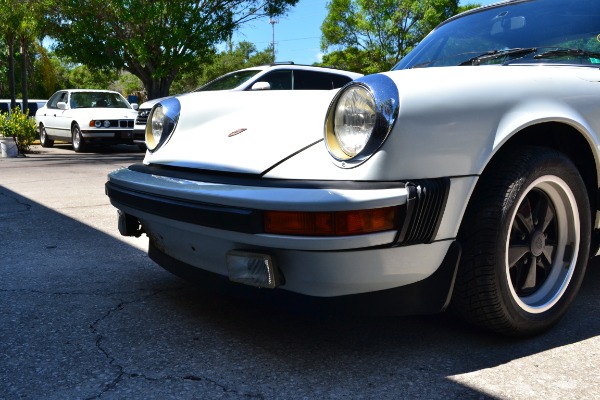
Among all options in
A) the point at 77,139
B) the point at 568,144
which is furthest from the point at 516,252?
the point at 77,139

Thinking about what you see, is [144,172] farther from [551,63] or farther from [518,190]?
[551,63]

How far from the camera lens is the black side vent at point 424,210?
2.06 meters

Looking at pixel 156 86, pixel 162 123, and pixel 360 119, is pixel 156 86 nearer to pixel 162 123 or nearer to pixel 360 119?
pixel 162 123

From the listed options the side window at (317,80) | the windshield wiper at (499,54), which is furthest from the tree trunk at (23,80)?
the windshield wiper at (499,54)

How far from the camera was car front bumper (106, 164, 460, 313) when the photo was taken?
2.03 metres

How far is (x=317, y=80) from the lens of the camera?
10.1 meters

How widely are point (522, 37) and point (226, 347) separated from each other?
79.5 inches

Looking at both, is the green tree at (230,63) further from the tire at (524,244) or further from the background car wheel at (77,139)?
the tire at (524,244)

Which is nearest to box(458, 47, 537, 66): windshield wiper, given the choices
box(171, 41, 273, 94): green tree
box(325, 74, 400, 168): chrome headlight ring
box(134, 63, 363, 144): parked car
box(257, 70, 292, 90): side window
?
box(325, 74, 400, 168): chrome headlight ring

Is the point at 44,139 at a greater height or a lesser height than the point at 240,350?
greater

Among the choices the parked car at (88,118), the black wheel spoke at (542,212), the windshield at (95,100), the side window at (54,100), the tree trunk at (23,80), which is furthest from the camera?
the tree trunk at (23,80)

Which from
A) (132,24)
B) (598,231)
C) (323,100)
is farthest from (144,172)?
(132,24)

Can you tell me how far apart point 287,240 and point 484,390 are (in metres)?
0.82

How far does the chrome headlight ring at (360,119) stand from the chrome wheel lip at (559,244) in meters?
0.73
